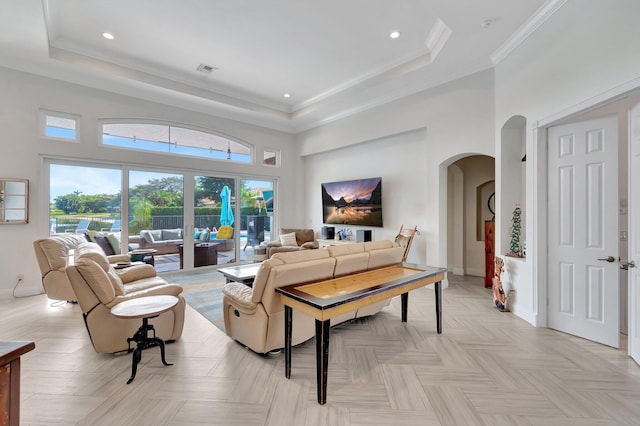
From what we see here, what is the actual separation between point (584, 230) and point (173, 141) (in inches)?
275

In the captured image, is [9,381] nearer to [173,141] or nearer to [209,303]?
[209,303]

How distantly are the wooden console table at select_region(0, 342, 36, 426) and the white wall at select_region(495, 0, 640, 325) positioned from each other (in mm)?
4219

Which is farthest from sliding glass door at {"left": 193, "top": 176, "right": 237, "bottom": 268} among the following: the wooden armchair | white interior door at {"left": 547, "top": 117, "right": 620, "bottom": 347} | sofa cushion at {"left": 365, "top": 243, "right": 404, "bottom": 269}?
white interior door at {"left": 547, "top": 117, "right": 620, "bottom": 347}

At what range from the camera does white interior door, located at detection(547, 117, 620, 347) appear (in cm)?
297

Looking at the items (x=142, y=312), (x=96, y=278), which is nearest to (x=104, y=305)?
(x=96, y=278)

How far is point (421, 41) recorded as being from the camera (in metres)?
4.34

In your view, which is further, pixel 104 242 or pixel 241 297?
pixel 104 242

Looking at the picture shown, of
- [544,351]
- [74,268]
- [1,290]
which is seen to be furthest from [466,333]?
[1,290]

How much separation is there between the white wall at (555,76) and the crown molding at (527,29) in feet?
0.16

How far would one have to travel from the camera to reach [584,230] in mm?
3160

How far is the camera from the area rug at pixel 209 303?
12.3 feet

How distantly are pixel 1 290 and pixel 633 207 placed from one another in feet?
26.7

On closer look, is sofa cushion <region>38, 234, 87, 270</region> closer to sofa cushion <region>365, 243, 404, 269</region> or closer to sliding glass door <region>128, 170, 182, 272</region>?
sliding glass door <region>128, 170, 182, 272</region>

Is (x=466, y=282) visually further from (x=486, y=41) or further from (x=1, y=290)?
(x=1, y=290)
